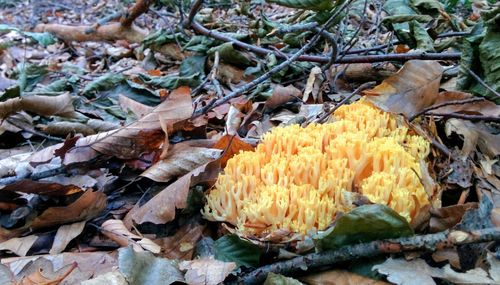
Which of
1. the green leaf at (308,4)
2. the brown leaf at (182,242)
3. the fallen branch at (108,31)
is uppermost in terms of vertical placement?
the green leaf at (308,4)

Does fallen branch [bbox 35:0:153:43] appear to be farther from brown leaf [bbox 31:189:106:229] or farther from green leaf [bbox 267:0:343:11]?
brown leaf [bbox 31:189:106:229]

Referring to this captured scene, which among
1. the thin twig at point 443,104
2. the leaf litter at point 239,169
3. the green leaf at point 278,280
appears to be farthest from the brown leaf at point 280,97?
the green leaf at point 278,280

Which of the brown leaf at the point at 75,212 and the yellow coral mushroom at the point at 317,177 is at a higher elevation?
the yellow coral mushroom at the point at 317,177

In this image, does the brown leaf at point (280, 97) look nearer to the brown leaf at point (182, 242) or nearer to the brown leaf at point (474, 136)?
the brown leaf at point (474, 136)

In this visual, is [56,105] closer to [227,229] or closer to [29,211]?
[29,211]

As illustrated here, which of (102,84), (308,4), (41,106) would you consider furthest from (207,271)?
(102,84)

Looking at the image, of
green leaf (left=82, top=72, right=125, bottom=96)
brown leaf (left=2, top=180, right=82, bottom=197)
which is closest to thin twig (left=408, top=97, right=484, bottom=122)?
brown leaf (left=2, top=180, right=82, bottom=197)
